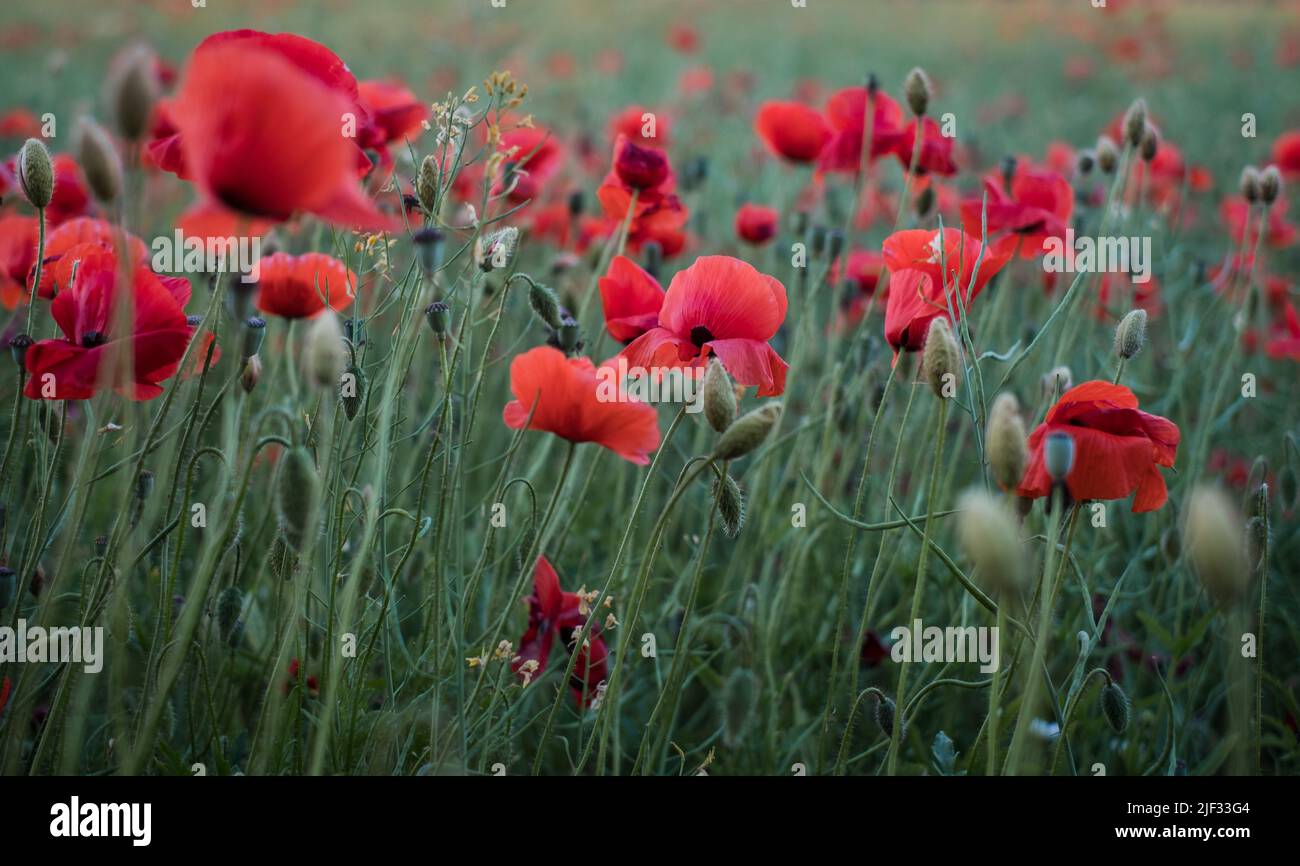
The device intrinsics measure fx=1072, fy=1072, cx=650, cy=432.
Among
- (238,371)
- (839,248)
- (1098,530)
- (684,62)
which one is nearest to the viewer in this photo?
(238,371)

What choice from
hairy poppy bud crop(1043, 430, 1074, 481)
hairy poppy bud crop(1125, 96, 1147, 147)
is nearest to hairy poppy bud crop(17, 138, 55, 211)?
hairy poppy bud crop(1043, 430, 1074, 481)

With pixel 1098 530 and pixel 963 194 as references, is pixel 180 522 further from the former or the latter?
pixel 963 194

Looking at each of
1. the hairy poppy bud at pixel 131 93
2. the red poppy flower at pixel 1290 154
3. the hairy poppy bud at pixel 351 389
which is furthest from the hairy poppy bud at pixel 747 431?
the red poppy flower at pixel 1290 154

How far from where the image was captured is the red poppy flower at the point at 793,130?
1.81 m

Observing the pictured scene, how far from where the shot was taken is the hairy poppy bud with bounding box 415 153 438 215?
1038 mm

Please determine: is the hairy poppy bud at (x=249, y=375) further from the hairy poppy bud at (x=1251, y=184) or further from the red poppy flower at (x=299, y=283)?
the hairy poppy bud at (x=1251, y=184)

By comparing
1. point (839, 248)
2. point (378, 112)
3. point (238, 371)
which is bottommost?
point (238, 371)

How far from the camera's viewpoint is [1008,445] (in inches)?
29.9

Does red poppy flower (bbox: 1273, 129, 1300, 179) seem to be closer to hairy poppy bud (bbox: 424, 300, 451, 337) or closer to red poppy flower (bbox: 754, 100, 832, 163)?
red poppy flower (bbox: 754, 100, 832, 163)

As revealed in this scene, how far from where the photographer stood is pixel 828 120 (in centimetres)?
178

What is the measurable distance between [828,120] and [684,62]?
3.79 metres

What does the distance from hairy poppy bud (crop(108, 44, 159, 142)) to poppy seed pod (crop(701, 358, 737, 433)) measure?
1.52ft

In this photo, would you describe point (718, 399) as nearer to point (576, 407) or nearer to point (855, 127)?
point (576, 407)
